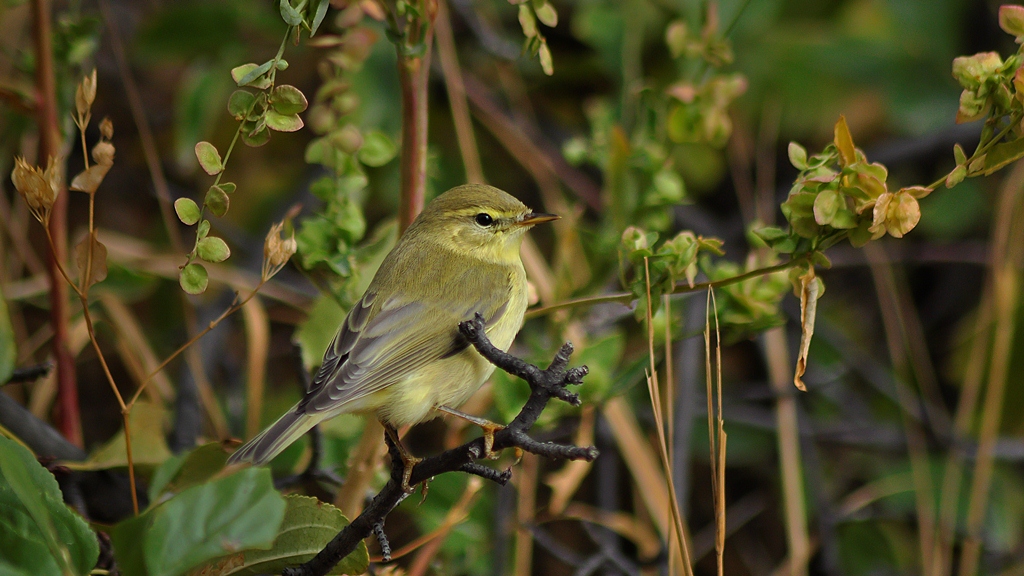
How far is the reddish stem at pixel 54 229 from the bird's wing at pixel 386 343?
0.56 meters

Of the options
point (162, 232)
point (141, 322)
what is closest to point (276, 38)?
point (162, 232)

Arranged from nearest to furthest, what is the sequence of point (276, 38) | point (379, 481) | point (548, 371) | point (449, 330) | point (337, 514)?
point (548, 371) → point (337, 514) → point (449, 330) → point (379, 481) → point (276, 38)

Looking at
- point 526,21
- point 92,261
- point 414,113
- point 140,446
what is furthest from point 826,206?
point 140,446

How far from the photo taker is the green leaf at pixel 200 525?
1131 mm

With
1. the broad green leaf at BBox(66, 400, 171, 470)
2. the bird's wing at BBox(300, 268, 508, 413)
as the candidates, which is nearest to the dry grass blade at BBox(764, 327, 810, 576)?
the bird's wing at BBox(300, 268, 508, 413)

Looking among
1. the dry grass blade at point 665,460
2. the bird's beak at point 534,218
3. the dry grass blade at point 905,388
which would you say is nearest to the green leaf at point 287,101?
the dry grass blade at point 665,460

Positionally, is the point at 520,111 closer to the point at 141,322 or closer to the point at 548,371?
the point at 141,322

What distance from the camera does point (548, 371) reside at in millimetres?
1193

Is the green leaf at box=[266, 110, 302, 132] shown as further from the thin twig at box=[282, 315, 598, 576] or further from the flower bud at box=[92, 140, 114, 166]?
the thin twig at box=[282, 315, 598, 576]

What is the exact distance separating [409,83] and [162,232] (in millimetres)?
2031

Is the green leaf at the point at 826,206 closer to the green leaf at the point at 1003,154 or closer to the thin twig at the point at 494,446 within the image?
the green leaf at the point at 1003,154

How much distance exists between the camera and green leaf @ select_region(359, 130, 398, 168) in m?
1.94

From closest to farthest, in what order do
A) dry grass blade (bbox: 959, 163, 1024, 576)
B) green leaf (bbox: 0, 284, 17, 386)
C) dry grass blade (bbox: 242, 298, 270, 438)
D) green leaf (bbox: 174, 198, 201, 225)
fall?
1. green leaf (bbox: 174, 198, 201, 225)
2. green leaf (bbox: 0, 284, 17, 386)
3. dry grass blade (bbox: 242, 298, 270, 438)
4. dry grass blade (bbox: 959, 163, 1024, 576)

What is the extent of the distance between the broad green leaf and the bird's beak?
3.08ft
